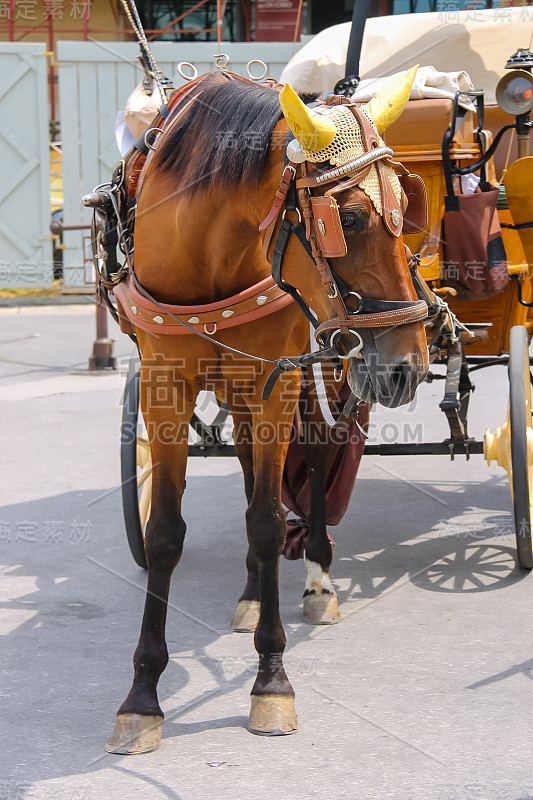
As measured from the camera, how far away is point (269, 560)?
3.13 metres

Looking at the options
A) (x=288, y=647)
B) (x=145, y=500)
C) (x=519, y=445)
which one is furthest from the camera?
(x=145, y=500)

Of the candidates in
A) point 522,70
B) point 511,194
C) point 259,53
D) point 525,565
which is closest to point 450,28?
point 522,70

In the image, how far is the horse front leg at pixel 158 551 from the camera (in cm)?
288

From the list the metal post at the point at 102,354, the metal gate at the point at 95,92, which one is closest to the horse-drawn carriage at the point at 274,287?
the metal post at the point at 102,354

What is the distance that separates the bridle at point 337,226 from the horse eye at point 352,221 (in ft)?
0.06

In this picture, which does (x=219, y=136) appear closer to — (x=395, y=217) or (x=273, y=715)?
(x=395, y=217)

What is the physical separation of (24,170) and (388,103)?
9.68 m

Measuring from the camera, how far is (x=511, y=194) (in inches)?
161

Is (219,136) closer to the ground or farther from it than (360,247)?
farther from it

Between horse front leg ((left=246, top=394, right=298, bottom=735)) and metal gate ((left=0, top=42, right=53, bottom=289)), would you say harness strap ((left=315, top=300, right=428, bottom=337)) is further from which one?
metal gate ((left=0, top=42, right=53, bottom=289))

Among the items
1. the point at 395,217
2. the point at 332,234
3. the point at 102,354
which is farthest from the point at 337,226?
the point at 102,354

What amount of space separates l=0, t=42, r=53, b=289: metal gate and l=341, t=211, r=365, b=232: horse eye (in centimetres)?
975

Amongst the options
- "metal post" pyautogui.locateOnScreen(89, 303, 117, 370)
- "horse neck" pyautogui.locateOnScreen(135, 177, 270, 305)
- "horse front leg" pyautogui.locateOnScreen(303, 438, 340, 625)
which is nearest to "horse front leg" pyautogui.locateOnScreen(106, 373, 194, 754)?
"horse neck" pyautogui.locateOnScreen(135, 177, 270, 305)

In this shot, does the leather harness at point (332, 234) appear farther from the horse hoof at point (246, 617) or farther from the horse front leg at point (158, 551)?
the horse hoof at point (246, 617)
